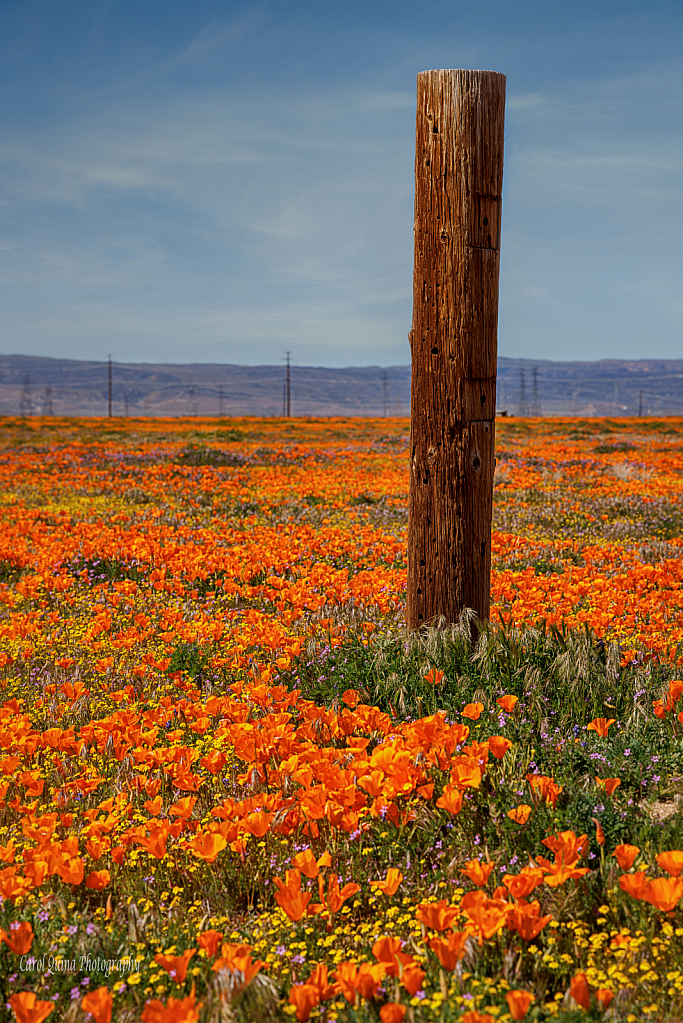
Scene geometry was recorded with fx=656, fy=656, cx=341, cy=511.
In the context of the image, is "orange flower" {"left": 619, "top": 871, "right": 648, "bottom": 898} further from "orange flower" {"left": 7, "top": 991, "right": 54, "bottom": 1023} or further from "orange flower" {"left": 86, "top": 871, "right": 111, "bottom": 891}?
"orange flower" {"left": 86, "top": 871, "right": 111, "bottom": 891}

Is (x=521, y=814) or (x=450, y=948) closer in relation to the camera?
(x=450, y=948)

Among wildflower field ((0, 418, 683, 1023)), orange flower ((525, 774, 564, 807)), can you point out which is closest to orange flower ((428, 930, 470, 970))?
wildflower field ((0, 418, 683, 1023))

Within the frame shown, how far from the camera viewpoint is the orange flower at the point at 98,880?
230 centimetres

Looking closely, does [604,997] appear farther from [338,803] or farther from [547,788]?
[338,803]

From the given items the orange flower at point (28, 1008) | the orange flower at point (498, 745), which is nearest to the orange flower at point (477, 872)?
the orange flower at point (498, 745)

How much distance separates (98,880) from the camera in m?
2.31

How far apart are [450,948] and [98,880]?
1266 millimetres

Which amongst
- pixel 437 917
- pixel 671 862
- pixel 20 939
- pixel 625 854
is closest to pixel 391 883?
pixel 437 917

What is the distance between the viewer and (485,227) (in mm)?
4078

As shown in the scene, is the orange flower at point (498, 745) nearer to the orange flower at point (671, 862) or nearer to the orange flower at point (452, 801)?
the orange flower at point (452, 801)

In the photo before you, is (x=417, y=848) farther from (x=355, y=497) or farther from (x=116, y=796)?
(x=355, y=497)

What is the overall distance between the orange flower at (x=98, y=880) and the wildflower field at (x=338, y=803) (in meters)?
0.01

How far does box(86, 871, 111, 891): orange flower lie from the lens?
2297 millimetres

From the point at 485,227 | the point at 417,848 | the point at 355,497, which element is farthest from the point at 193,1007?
the point at 355,497
